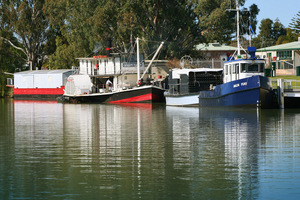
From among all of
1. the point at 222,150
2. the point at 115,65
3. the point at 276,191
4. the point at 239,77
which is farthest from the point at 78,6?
the point at 276,191

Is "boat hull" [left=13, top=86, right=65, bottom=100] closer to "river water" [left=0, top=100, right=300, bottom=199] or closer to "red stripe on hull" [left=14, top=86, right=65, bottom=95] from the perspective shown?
"red stripe on hull" [left=14, top=86, right=65, bottom=95]

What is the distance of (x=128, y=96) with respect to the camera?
56.4 metres

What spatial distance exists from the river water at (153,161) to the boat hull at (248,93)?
7927mm

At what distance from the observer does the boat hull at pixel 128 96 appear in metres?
54.0

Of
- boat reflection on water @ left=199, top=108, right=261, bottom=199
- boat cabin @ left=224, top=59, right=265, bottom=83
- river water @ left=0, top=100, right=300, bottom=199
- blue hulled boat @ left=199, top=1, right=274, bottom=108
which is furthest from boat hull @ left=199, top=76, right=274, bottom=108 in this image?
river water @ left=0, top=100, right=300, bottom=199

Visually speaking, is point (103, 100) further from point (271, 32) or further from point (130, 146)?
point (271, 32)

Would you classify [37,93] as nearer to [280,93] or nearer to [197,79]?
[197,79]

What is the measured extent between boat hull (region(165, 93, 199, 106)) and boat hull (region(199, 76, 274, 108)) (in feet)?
18.1

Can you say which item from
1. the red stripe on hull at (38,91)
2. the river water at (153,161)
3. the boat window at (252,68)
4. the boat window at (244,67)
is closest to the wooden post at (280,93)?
the boat window at (252,68)

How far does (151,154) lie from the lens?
18750 mm

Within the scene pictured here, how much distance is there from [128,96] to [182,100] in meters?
9.86

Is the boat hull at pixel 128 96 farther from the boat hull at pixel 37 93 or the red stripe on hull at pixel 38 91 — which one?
the boat hull at pixel 37 93

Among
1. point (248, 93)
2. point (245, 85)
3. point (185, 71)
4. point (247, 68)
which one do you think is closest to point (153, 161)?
point (245, 85)

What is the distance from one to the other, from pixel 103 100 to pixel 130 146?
39182 millimetres
